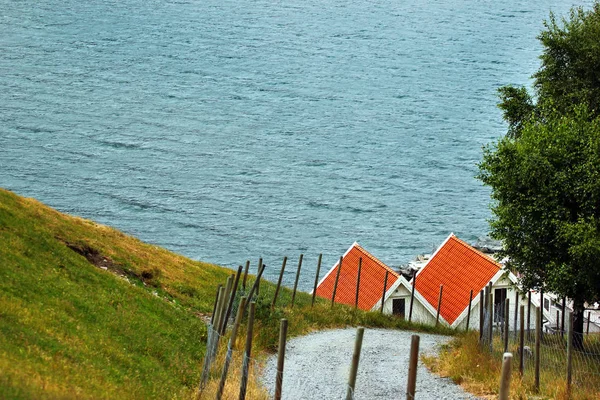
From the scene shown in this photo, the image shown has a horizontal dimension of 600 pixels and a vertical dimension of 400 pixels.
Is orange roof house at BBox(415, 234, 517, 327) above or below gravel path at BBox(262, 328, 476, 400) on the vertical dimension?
below

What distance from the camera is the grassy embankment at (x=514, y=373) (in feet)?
71.0

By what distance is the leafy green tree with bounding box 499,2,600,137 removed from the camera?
39.9 metres

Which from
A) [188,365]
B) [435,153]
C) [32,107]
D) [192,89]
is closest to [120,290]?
[188,365]

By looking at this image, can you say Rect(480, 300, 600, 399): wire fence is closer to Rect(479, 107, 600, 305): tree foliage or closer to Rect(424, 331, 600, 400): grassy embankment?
Rect(424, 331, 600, 400): grassy embankment

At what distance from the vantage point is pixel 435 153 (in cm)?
15275

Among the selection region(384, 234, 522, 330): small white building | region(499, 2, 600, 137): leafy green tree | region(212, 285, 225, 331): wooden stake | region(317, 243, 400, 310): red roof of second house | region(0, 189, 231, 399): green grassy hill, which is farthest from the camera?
region(384, 234, 522, 330): small white building

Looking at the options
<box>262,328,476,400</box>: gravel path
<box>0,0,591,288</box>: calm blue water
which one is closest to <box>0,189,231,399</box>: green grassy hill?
<box>262,328,476,400</box>: gravel path

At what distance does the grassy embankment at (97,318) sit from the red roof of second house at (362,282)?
66.7 feet

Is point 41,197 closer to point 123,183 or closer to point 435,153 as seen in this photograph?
→ point 123,183

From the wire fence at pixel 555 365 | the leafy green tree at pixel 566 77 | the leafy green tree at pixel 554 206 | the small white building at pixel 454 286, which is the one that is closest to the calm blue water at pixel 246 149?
the small white building at pixel 454 286

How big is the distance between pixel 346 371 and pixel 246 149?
123749 millimetres

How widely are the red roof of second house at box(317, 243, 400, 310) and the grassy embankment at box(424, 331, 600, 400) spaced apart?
31.1 meters

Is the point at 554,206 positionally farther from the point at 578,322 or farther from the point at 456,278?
the point at 456,278

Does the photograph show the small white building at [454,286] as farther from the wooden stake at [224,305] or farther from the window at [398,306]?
the wooden stake at [224,305]
